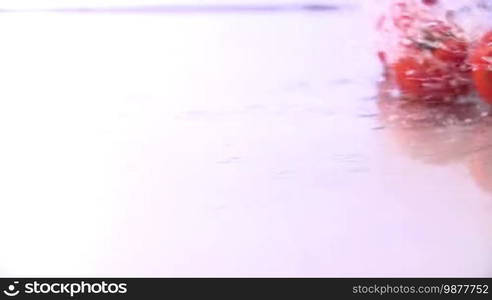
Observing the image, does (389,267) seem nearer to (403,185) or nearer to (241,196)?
(403,185)

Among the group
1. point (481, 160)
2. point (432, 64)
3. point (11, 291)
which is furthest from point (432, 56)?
point (11, 291)

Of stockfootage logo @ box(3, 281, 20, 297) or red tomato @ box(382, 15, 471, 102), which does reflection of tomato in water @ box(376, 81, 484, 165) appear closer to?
red tomato @ box(382, 15, 471, 102)

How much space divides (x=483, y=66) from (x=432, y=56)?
64mm

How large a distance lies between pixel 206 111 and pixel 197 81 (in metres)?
0.04

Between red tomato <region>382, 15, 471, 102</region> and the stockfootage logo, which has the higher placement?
red tomato <region>382, 15, 471, 102</region>

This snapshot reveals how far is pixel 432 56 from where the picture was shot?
0.86 meters

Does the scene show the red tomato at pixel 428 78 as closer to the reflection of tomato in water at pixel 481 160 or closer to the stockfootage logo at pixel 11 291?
the reflection of tomato in water at pixel 481 160

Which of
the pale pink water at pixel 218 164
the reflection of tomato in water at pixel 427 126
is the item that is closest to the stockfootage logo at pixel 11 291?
Result: the pale pink water at pixel 218 164

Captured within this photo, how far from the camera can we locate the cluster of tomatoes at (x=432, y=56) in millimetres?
861

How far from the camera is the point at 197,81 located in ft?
2.81

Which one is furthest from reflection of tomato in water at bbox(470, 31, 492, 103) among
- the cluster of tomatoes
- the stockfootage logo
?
the stockfootage logo

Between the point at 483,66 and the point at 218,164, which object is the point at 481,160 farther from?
the point at 218,164

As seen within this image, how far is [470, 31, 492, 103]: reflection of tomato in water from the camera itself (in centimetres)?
86

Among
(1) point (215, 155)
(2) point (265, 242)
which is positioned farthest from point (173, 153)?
(2) point (265, 242)
